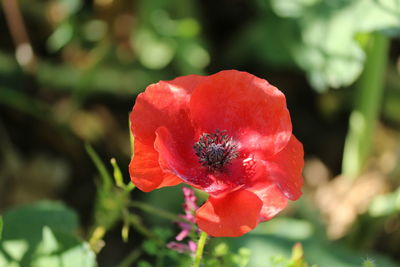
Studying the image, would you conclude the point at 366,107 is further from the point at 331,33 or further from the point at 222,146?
the point at 222,146

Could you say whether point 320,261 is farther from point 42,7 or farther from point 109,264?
point 42,7

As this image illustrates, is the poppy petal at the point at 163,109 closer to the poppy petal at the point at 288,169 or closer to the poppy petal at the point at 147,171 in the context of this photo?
the poppy petal at the point at 147,171

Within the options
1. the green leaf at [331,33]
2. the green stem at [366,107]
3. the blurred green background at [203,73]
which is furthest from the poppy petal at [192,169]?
the green stem at [366,107]

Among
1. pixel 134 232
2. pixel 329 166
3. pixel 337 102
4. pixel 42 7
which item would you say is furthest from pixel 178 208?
pixel 42 7

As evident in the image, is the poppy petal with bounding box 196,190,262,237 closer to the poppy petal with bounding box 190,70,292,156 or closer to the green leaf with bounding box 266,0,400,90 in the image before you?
the poppy petal with bounding box 190,70,292,156

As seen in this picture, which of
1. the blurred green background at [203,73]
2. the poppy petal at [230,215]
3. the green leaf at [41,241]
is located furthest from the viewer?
the blurred green background at [203,73]

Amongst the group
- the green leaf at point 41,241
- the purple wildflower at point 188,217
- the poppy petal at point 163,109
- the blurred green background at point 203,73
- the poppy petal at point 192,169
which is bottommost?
the blurred green background at point 203,73

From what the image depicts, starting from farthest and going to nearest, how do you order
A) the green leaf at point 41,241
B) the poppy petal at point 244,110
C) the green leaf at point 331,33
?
the green leaf at point 331,33, the green leaf at point 41,241, the poppy petal at point 244,110
